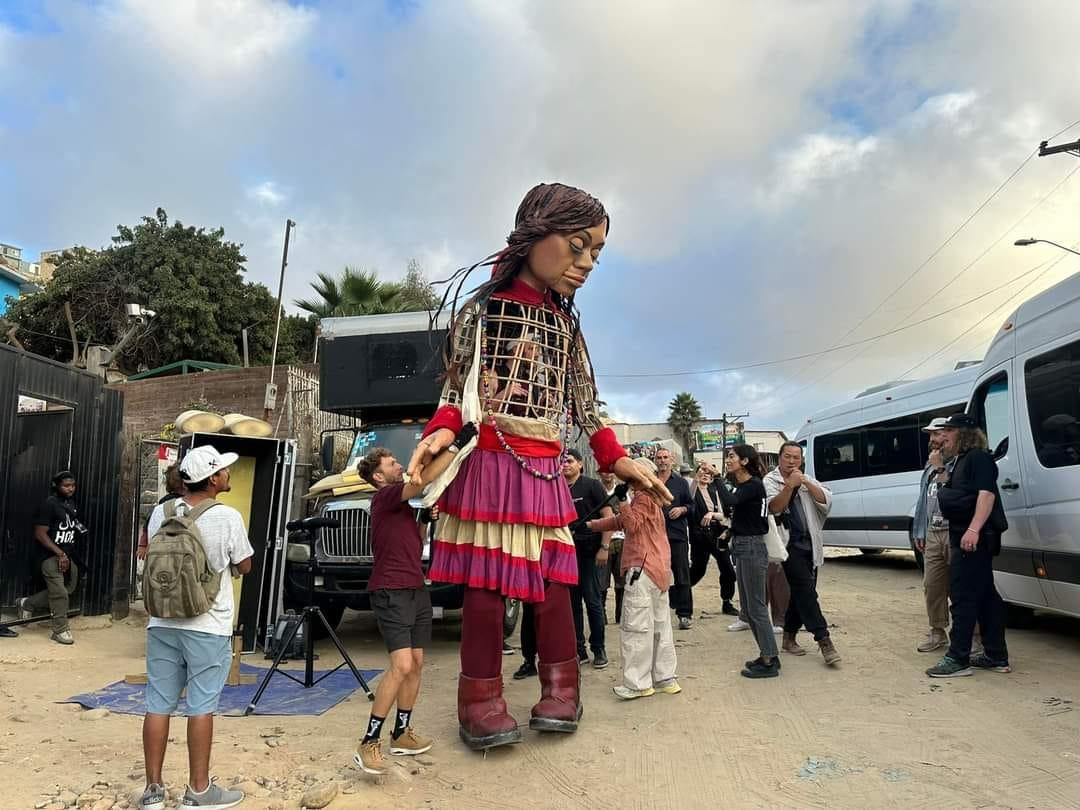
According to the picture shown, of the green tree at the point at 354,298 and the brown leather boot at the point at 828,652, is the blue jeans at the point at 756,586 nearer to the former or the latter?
the brown leather boot at the point at 828,652

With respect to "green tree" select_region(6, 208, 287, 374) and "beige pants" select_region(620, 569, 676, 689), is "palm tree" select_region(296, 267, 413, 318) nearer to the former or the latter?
"green tree" select_region(6, 208, 287, 374)

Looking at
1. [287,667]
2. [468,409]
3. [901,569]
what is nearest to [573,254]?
[468,409]

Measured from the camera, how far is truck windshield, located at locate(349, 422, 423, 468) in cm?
780

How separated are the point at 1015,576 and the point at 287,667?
18.6 feet

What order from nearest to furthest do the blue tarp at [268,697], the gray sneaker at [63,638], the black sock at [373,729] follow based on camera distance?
the black sock at [373,729] → the blue tarp at [268,697] → the gray sneaker at [63,638]

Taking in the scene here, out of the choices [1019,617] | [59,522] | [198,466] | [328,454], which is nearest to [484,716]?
[198,466]

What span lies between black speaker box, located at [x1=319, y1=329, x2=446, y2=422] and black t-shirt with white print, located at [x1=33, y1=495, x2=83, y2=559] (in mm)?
2616

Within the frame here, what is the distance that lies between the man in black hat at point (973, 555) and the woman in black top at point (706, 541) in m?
2.96

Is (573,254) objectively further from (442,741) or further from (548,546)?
(442,741)

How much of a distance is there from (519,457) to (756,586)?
234cm

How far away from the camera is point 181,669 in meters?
3.29

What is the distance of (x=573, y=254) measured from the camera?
13.9 ft

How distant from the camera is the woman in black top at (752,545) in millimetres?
5352

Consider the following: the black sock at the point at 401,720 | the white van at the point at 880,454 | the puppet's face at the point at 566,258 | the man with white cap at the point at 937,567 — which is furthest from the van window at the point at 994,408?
the black sock at the point at 401,720
